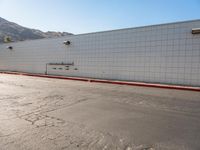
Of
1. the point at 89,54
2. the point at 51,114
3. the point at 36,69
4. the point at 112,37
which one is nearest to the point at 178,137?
the point at 51,114

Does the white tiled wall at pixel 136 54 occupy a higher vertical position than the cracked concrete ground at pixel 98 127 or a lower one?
higher

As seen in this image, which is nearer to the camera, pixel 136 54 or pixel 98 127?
pixel 98 127

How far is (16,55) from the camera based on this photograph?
75.7ft

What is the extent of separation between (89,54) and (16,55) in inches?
480

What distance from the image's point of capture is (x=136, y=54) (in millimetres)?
13133

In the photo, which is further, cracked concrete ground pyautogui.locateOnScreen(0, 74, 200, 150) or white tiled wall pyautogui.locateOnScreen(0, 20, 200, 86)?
white tiled wall pyautogui.locateOnScreen(0, 20, 200, 86)

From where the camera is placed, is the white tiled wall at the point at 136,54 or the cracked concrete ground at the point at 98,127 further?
the white tiled wall at the point at 136,54

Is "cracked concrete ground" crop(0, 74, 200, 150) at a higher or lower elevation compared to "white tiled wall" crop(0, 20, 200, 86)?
lower

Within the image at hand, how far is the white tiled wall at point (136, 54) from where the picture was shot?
437 inches

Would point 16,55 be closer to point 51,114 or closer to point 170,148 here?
point 51,114

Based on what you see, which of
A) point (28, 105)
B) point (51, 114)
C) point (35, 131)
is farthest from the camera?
point (28, 105)

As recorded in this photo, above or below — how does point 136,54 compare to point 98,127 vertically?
above

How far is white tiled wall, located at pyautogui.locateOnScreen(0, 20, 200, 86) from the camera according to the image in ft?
36.4

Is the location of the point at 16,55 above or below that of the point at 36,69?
above
